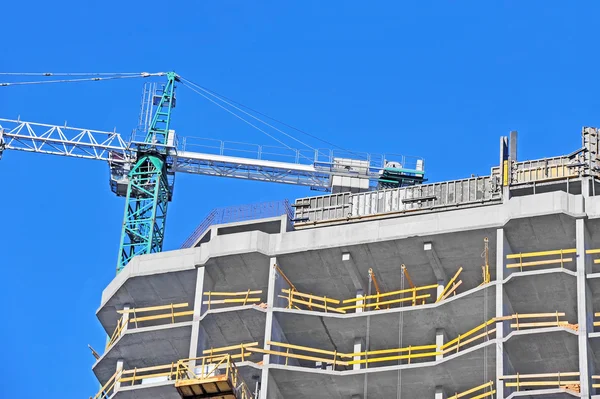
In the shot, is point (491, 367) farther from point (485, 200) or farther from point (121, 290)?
point (121, 290)

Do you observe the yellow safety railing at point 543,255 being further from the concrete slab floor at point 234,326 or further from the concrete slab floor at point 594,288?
the concrete slab floor at point 234,326

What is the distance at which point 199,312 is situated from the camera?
7631 centimetres

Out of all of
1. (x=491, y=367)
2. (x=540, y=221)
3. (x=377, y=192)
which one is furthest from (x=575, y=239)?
(x=377, y=192)

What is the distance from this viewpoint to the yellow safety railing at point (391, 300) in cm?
7412

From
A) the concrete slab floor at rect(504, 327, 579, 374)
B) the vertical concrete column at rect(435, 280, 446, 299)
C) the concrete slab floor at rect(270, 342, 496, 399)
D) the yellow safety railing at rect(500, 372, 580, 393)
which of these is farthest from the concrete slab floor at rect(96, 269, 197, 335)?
the yellow safety railing at rect(500, 372, 580, 393)

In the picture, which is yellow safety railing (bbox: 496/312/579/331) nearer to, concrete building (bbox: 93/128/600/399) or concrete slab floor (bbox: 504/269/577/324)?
concrete building (bbox: 93/128/600/399)

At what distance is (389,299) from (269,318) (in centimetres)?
540

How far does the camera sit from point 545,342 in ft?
229

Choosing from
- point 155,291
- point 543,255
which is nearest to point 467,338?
point 543,255

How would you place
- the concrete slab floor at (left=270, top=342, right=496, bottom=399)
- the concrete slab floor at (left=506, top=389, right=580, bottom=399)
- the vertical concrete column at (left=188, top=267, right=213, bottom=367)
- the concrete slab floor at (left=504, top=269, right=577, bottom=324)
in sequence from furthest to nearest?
the vertical concrete column at (left=188, top=267, right=213, bottom=367) < the concrete slab floor at (left=504, top=269, right=577, bottom=324) < the concrete slab floor at (left=270, top=342, right=496, bottom=399) < the concrete slab floor at (left=506, top=389, right=580, bottom=399)

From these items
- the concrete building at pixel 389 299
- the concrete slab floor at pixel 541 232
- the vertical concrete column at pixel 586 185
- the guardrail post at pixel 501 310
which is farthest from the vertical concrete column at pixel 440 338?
the vertical concrete column at pixel 586 185

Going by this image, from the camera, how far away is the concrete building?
70.8 meters

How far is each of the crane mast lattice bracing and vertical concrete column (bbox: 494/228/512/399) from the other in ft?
145

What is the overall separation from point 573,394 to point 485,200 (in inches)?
516
